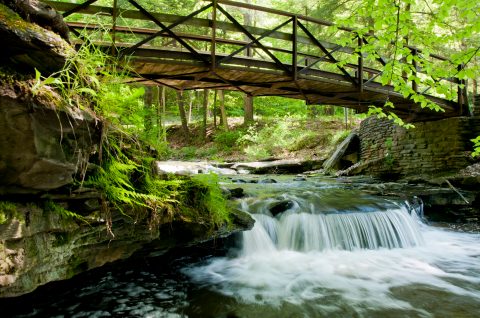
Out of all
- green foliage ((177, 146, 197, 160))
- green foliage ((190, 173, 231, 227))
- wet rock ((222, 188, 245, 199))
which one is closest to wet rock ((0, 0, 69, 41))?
green foliage ((190, 173, 231, 227))

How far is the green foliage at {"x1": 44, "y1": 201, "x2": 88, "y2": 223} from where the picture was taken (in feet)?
9.09

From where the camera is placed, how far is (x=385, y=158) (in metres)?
12.7

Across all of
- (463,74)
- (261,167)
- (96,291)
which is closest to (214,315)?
(96,291)

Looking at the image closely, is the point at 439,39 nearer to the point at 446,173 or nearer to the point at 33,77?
the point at 33,77

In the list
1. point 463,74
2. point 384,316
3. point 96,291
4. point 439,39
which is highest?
point 439,39

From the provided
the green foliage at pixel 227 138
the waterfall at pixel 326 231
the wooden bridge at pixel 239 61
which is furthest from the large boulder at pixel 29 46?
the green foliage at pixel 227 138

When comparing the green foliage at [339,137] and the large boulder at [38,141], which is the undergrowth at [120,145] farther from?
the green foliage at [339,137]

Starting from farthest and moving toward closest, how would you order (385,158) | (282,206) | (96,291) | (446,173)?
(385,158) → (446,173) → (282,206) → (96,291)

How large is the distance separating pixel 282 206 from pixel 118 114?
4.02 metres

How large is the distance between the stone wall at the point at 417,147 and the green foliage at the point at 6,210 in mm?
11632

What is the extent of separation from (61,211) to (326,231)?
4.67m

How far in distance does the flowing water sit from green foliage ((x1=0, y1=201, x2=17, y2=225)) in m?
1.33

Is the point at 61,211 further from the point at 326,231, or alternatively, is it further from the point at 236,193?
the point at 326,231

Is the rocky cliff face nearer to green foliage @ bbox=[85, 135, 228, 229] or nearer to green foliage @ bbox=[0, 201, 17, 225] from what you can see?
green foliage @ bbox=[0, 201, 17, 225]
